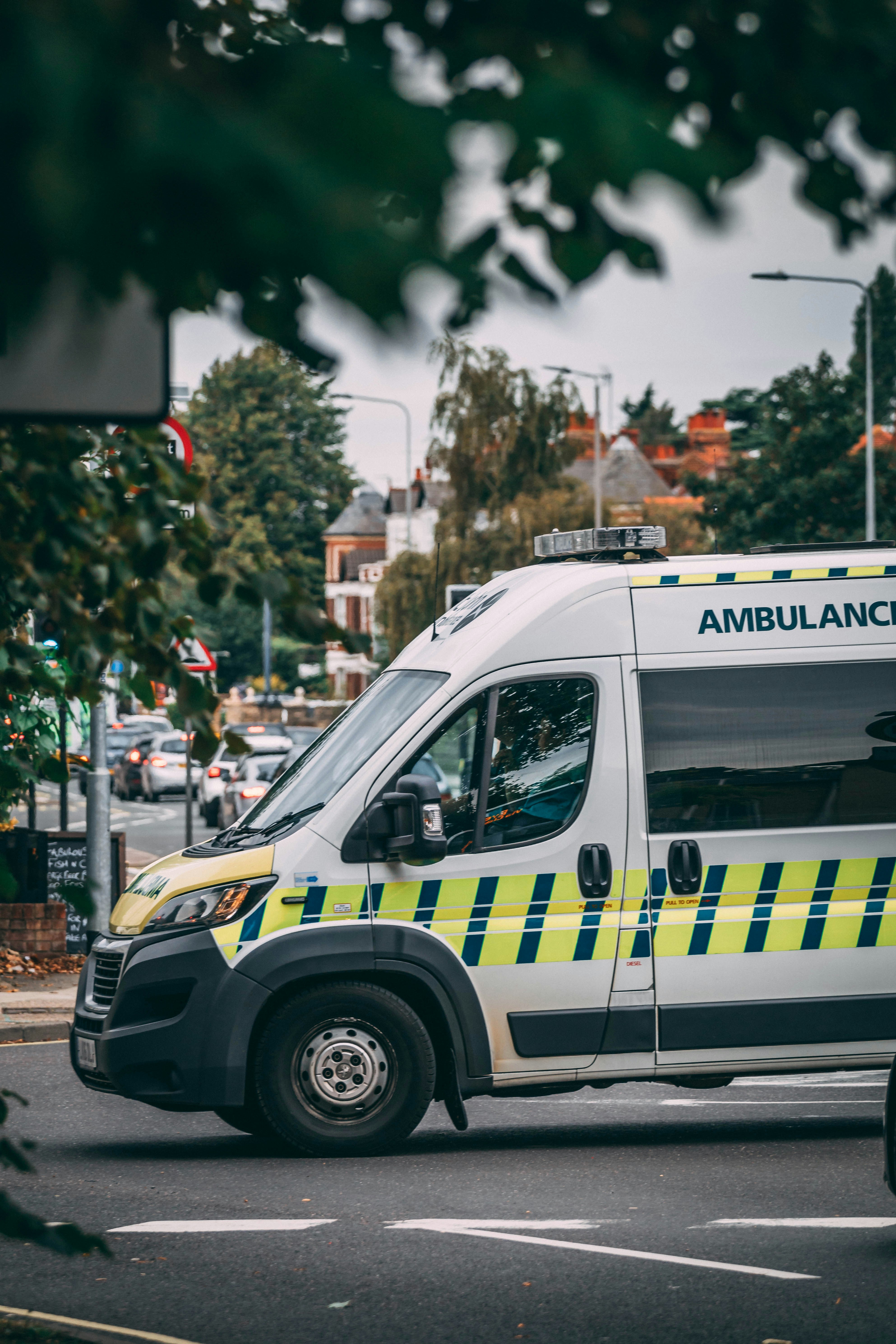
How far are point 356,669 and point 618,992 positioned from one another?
305 feet

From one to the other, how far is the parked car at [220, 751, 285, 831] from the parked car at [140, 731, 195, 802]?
11.0 meters

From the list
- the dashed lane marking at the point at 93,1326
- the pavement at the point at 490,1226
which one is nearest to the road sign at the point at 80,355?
the pavement at the point at 490,1226

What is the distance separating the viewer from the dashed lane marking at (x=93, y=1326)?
15.8ft

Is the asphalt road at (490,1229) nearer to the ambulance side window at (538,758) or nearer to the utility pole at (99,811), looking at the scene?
the ambulance side window at (538,758)

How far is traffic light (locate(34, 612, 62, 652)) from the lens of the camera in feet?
14.7

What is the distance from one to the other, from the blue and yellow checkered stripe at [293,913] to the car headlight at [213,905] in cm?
3

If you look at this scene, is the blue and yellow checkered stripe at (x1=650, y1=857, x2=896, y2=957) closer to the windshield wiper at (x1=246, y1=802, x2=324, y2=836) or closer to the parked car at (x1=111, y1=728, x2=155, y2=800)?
the windshield wiper at (x1=246, y1=802, x2=324, y2=836)

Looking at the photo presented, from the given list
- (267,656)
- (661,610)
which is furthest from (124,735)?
(661,610)

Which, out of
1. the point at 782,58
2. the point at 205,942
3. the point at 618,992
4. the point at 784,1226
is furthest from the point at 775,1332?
the point at 782,58

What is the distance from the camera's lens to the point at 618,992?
297 inches

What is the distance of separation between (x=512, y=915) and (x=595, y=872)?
1.29 feet

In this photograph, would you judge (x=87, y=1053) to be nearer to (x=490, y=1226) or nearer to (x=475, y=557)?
(x=490, y=1226)

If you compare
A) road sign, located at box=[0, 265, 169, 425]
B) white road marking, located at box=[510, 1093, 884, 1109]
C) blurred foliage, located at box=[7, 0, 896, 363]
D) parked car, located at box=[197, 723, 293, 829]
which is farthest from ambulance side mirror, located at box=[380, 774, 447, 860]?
parked car, located at box=[197, 723, 293, 829]

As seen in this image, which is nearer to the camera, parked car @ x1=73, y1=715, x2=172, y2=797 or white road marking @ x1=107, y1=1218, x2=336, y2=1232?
white road marking @ x1=107, y1=1218, x2=336, y2=1232
